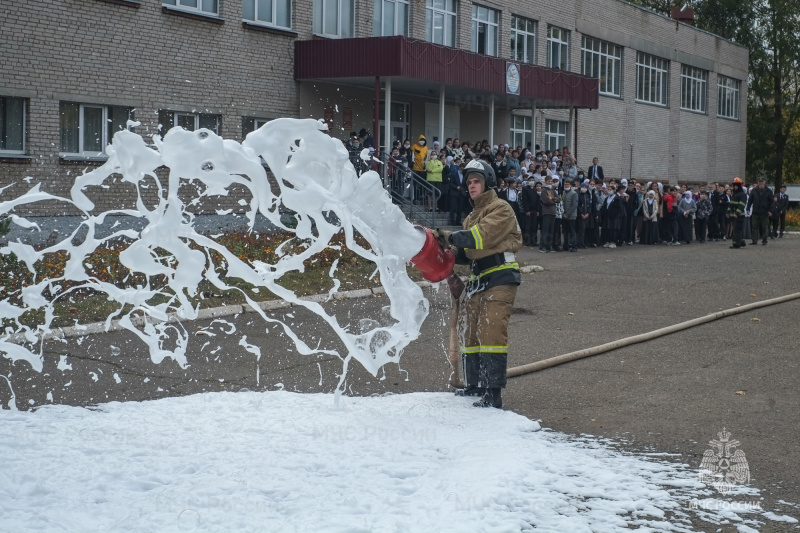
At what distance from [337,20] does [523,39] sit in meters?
11.2

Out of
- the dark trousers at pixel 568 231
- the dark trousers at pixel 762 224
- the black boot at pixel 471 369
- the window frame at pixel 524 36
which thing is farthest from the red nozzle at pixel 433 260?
the window frame at pixel 524 36

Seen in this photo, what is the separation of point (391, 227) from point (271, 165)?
1076mm

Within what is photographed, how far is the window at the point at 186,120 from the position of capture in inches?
905

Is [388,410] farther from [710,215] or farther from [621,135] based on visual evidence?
[621,135]

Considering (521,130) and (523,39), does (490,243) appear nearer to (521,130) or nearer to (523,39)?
(521,130)

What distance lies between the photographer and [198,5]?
78.2ft

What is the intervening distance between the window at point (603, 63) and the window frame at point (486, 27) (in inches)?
271

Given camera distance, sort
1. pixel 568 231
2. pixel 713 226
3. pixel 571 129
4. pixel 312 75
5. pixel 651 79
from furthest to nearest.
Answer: pixel 651 79, pixel 571 129, pixel 713 226, pixel 312 75, pixel 568 231

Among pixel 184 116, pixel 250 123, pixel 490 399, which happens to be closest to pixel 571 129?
pixel 250 123

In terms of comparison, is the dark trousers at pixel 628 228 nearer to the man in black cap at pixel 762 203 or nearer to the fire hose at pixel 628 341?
the man in black cap at pixel 762 203

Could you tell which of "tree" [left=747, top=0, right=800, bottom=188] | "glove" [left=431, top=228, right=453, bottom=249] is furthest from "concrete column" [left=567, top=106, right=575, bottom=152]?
"glove" [left=431, top=228, right=453, bottom=249]

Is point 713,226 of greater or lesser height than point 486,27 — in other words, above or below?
below

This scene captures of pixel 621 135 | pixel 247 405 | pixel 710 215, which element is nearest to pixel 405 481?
pixel 247 405

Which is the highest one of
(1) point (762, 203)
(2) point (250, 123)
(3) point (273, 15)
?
(3) point (273, 15)
